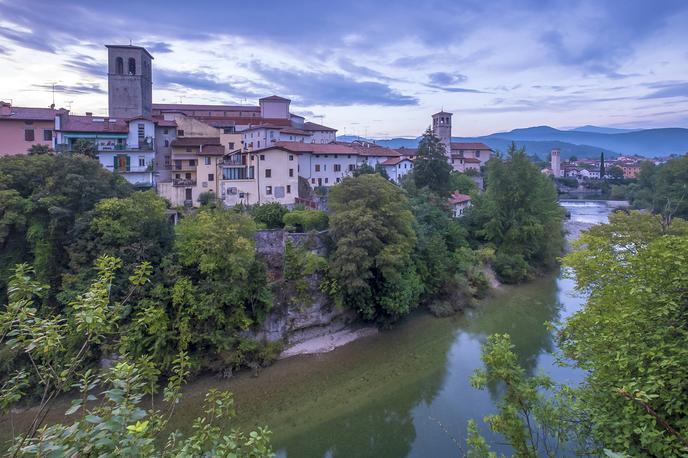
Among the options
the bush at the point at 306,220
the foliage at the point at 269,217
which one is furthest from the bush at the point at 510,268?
the foliage at the point at 269,217

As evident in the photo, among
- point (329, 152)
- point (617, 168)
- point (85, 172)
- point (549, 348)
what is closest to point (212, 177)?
point (329, 152)

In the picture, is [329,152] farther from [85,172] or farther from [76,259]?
[76,259]

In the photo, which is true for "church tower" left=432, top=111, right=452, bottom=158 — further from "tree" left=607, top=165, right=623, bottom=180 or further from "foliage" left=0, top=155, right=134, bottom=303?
"tree" left=607, top=165, right=623, bottom=180

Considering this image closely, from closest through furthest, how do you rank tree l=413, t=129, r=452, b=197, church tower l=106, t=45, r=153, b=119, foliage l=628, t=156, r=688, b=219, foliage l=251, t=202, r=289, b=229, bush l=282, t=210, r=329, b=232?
1. bush l=282, t=210, r=329, b=232
2. foliage l=251, t=202, r=289, b=229
3. tree l=413, t=129, r=452, b=197
4. foliage l=628, t=156, r=688, b=219
5. church tower l=106, t=45, r=153, b=119

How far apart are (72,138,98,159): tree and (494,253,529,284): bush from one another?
102 feet

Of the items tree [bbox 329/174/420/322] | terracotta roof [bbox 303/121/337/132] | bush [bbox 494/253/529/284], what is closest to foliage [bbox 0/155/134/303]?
tree [bbox 329/174/420/322]

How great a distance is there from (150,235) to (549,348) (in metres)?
20.2

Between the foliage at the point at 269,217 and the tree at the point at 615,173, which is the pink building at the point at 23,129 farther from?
the tree at the point at 615,173

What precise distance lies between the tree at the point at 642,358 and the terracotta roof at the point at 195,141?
3390 cm

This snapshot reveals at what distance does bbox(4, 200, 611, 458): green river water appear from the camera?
1414 centimetres

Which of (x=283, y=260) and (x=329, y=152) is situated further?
(x=329, y=152)

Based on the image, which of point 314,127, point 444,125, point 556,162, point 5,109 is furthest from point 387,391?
point 556,162

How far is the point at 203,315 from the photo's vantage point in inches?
664

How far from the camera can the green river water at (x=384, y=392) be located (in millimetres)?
14142
